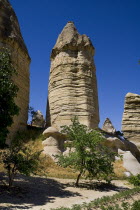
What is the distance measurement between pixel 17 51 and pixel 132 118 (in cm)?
2016

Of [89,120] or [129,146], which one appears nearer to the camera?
[89,120]

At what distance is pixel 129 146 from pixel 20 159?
789 inches

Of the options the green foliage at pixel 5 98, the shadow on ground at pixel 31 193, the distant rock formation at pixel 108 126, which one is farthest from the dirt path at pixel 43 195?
the distant rock formation at pixel 108 126

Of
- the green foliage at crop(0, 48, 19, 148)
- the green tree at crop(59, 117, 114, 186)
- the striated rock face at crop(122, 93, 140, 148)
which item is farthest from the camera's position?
the striated rock face at crop(122, 93, 140, 148)

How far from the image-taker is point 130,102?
3766 centimetres

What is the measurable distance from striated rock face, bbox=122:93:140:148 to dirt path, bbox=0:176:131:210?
22.0 metres

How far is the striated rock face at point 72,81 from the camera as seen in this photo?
25844mm

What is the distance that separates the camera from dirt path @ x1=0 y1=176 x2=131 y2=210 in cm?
996

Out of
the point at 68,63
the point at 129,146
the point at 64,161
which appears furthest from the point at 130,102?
the point at 64,161

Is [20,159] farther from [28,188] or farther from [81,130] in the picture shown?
[81,130]

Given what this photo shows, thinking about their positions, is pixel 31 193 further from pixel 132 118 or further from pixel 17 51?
pixel 132 118

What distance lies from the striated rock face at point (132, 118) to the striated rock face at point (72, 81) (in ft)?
37.2

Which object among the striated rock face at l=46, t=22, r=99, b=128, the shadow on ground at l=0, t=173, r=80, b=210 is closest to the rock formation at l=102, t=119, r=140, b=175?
the striated rock face at l=46, t=22, r=99, b=128

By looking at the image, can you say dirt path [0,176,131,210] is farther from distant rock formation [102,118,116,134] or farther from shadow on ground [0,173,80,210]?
distant rock formation [102,118,116,134]
